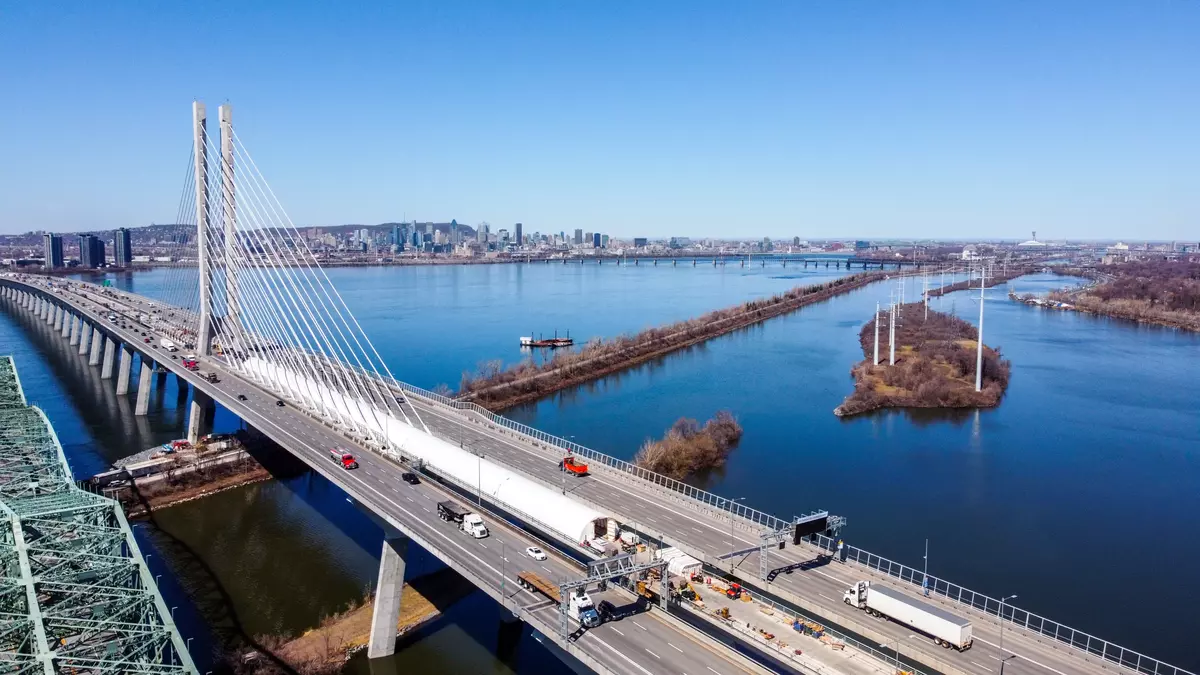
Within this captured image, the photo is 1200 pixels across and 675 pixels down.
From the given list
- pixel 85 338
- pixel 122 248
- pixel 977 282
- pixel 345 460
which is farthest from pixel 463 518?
pixel 122 248

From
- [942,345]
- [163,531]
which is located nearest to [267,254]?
[163,531]

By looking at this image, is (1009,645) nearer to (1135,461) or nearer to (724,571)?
(724,571)

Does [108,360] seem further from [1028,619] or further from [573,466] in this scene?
[1028,619]

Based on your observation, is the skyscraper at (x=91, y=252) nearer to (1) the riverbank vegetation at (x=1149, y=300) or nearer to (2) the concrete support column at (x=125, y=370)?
(2) the concrete support column at (x=125, y=370)

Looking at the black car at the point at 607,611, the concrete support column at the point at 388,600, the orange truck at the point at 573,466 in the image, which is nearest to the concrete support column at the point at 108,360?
→ the orange truck at the point at 573,466

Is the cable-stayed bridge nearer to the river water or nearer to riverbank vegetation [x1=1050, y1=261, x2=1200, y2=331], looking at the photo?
the river water
